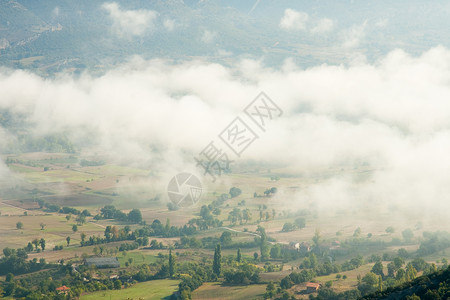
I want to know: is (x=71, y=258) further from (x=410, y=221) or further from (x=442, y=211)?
(x=442, y=211)

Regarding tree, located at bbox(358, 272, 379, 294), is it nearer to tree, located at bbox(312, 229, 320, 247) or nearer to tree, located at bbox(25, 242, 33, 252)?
tree, located at bbox(312, 229, 320, 247)

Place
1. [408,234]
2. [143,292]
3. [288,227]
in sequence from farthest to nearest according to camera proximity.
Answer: [288,227] → [408,234] → [143,292]

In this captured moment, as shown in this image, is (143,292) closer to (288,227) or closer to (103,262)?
(103,262)

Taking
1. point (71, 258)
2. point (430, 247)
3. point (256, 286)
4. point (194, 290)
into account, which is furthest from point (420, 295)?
point (71, 258)

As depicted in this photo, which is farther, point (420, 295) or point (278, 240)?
point (278, 240)

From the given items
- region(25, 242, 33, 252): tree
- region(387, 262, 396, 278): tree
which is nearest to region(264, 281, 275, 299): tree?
region(387, 262, 396, 278): tree

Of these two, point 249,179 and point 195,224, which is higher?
point 249,179

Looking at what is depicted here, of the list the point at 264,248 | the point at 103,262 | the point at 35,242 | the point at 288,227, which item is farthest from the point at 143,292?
the point at 288,227
